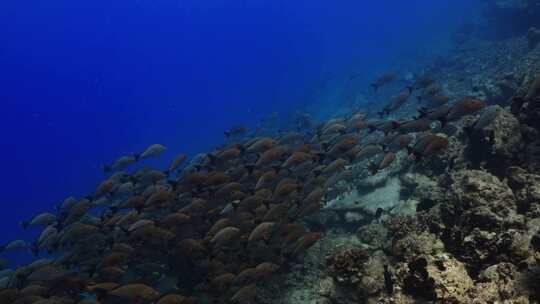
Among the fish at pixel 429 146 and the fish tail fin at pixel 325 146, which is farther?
the fish tail fin at pixel 325 146

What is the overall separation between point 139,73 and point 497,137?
172 m

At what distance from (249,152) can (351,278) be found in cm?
468

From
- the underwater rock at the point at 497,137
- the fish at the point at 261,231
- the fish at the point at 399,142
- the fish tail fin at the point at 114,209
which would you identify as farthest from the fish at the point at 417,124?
the fish tail fin at the point at 114,209

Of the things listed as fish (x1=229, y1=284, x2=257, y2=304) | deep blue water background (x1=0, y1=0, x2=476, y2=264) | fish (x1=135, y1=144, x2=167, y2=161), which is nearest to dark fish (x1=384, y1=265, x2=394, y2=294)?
fish (x1=229, y1=284, x2=257, y2=304)

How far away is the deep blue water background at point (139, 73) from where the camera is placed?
66688 mm

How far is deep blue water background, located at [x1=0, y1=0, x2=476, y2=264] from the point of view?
219 feet

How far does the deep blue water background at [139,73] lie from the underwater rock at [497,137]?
1616 inches

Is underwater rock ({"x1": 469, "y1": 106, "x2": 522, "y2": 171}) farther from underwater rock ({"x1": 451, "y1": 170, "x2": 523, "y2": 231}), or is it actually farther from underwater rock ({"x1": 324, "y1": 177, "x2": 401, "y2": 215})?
underwater rock ({"x1": 324, "y1": 177, "x2": 401, "y2": 215})

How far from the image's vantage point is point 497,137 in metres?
7.46

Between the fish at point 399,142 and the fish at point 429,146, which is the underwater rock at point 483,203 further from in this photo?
the fish at point 399,142

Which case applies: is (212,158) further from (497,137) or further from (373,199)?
(497,137)

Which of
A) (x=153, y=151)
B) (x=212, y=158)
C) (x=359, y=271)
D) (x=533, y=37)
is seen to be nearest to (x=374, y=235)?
(x=359, y=271)

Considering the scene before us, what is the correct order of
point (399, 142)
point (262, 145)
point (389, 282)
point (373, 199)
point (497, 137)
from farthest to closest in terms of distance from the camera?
point (373, 199) → point (262, 145) → point (399, 142) → point (497, 137) → point (389, 282)

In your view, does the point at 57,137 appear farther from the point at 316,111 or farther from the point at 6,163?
the point at 316,111
